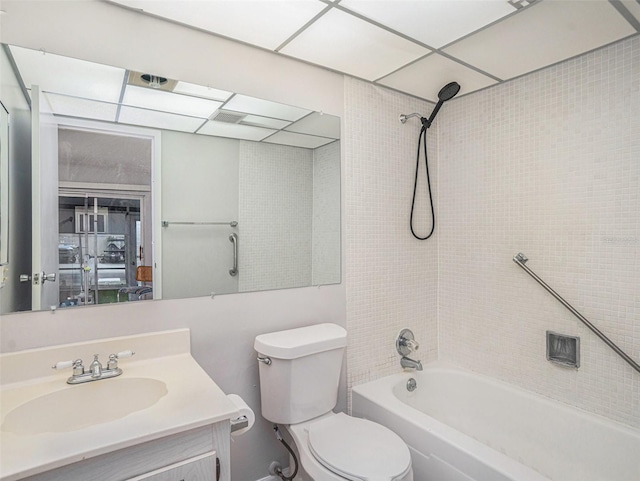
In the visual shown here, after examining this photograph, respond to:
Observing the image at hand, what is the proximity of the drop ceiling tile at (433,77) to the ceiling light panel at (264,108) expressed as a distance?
589 millimetres

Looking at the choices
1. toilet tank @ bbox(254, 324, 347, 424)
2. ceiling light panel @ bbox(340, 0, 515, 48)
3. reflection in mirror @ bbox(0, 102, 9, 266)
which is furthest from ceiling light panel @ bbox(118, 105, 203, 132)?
toilet tank @ bbox(254, 324, 347, 424)

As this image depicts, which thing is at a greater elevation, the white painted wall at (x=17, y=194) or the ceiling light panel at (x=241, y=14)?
the ceiling light panel at (x=241, y=14)

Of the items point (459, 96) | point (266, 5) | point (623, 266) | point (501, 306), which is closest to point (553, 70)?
point (459, 96)

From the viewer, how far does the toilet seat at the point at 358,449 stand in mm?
1364

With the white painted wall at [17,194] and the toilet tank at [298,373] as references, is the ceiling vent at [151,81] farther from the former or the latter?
the toilet tank at [298,373]

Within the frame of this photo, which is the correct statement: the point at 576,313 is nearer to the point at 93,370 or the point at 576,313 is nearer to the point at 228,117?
the point at 228,117

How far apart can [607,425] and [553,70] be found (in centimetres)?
176

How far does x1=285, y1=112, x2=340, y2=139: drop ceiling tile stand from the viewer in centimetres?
197

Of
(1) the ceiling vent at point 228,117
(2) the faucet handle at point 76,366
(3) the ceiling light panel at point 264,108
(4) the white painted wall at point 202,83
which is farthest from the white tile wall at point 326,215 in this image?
(2) the faucet handle at point 76,366

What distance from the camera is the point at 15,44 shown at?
127 centimetres

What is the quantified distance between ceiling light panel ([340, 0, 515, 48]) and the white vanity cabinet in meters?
1.59

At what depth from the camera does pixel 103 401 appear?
1.28 meters

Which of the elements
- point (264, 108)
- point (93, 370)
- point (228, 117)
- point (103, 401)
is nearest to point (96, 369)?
point (93, 370)

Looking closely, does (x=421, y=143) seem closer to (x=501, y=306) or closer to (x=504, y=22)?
(x=504, y=22)
